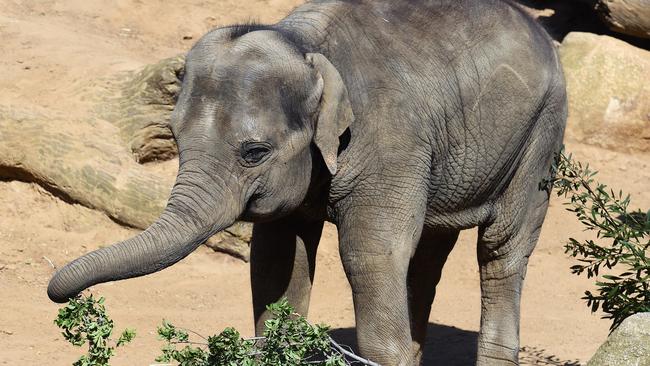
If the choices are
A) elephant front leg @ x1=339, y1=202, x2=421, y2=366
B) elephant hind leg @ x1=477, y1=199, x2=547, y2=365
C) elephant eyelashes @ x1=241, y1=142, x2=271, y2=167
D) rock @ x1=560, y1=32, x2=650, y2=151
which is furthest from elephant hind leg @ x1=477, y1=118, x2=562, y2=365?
rock @ x1=560, y1=32, x2=650, y2=151

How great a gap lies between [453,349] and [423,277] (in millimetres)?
1075

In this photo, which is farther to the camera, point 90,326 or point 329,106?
point 329,106

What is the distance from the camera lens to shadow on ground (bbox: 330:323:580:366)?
25.2 ft

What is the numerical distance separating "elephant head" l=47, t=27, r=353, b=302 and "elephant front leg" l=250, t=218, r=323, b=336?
802 mm

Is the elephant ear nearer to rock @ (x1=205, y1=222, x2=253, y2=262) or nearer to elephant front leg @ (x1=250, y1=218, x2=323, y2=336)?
elephant front leg @ (x1=250, y1=218, x2=323, y2=336)

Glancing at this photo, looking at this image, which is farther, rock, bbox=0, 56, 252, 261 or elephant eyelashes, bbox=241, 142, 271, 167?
rock, bbox=0, 56, 252, 261

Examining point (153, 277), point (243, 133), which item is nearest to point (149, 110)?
point (153, 277)

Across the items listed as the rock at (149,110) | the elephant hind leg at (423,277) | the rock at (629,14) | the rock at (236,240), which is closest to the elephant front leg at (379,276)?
the elephant hind leg at (423,277)

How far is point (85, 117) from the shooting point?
9.49 meters

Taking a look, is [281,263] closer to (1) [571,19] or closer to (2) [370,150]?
(2) [370,150]

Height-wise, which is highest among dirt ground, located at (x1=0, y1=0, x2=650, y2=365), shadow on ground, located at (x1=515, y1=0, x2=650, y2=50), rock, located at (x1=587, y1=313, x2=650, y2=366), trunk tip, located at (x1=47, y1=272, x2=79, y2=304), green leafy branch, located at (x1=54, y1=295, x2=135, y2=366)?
shadow on ground, located at (x1=515, y1=0, x2=650, y2=50)

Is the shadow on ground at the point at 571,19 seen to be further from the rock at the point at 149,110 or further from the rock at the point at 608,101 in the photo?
the rock at the point at 149,110

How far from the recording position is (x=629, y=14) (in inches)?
485

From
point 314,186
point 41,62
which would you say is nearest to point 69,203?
point 41,62
